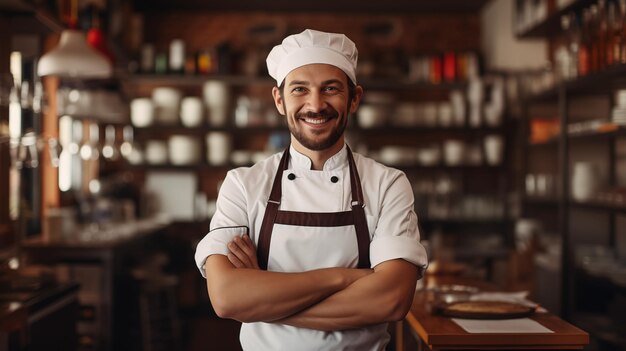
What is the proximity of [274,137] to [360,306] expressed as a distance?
18.5ft

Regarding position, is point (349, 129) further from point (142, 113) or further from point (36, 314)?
point (36, 314)

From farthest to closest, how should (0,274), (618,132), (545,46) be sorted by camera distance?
1. (545,46)
2. (618,132)
3. (0,274)

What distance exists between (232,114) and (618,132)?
443cm

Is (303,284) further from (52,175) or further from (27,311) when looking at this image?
(52,175)

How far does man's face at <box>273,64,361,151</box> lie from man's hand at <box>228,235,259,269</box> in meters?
0.30

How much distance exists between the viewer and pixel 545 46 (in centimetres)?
709

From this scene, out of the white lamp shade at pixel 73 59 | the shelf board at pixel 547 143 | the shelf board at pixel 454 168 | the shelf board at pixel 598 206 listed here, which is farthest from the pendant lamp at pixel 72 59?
the shelf board at pixel 454 168

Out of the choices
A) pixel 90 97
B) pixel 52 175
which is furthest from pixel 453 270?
pixel 52 175

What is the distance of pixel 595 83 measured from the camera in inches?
169

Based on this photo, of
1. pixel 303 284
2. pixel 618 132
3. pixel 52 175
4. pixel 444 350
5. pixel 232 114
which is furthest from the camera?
pixel 232 114

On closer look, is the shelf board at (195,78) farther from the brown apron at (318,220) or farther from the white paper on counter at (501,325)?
the brown apron at (318,220)

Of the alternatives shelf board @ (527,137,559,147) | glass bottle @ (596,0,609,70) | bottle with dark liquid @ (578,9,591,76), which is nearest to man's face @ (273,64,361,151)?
glass bottle @ (596,0,609,70)

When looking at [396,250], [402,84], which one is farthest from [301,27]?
[396,250]

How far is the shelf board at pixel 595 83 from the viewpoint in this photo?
13.0 ft
